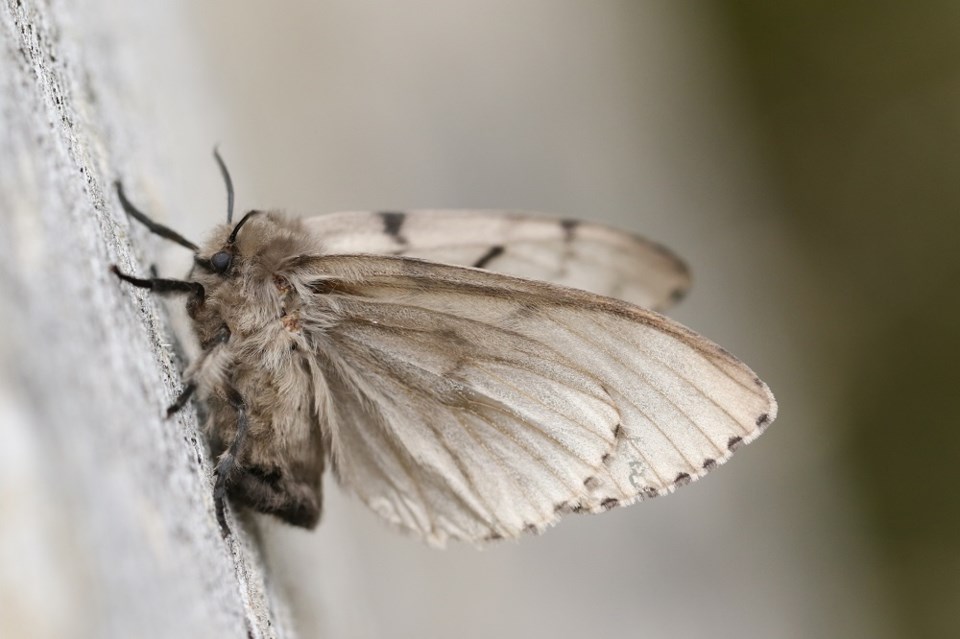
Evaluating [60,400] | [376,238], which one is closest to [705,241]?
[376,238]

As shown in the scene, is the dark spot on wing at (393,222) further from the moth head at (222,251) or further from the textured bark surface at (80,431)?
the textured bark surface at (80,431)

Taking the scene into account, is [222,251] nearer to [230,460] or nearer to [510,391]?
[230,460]

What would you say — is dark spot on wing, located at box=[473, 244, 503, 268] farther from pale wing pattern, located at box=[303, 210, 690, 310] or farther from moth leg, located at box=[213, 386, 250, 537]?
moth leg, located at box=[213, 386, 250, 537]

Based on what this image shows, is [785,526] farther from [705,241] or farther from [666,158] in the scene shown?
[666,158]

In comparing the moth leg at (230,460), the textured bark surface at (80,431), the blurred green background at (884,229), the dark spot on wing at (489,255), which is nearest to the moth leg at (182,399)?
the textured bark surface at (80,431)

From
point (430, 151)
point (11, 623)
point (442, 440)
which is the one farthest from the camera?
point (430, 151)
